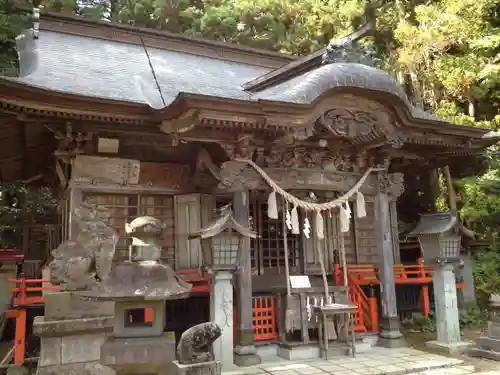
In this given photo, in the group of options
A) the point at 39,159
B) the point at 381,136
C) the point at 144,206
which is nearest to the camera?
the point at 381,136

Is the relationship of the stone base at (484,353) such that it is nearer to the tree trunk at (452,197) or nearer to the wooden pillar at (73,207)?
the tree trunk at (452,197)

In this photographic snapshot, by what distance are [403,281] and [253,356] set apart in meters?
5.16

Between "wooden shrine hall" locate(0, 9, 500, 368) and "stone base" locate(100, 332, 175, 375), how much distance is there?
2.70m

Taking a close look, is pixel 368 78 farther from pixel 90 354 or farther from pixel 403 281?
pixel 90 354

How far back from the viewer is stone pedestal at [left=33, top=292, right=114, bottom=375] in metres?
6.41

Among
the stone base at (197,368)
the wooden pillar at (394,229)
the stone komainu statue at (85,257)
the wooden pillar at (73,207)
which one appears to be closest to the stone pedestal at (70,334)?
the stone komainu statue at (85,257)

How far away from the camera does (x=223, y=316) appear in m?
6.77

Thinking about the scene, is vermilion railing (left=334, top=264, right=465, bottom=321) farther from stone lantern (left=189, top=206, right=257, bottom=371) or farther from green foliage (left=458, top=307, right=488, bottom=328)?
stone lantern (left=189, top=206, right=257, bottom=371)

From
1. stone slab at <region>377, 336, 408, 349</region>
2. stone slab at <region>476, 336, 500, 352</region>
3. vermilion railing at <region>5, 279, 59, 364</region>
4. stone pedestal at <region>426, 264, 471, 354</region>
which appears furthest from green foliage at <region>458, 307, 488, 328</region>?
vermilion railing at <region>5, 279, 59, 364</region>

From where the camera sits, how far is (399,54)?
1473 centimetres

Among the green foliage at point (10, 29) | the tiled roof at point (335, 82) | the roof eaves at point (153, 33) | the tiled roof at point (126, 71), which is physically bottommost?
the tiled roof at point (335, 82)

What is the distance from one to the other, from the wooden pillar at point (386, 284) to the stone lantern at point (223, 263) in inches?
126

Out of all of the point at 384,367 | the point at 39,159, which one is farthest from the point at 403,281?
the point at 39,159

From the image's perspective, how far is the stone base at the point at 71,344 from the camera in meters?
6.39
